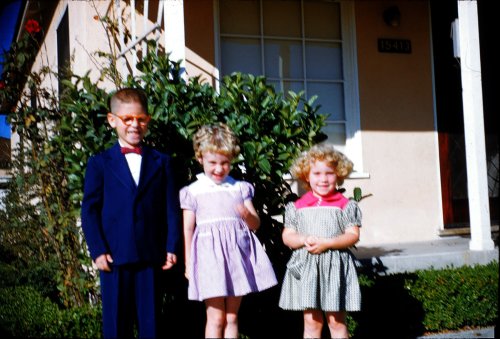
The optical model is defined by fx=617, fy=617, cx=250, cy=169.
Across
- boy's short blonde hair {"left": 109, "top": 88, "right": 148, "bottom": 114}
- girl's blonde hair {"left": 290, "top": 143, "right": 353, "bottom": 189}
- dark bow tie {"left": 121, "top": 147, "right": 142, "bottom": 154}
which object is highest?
boy's short blonde hair {"left": 109, "top": 88, "right": 148, "bottom": 114}

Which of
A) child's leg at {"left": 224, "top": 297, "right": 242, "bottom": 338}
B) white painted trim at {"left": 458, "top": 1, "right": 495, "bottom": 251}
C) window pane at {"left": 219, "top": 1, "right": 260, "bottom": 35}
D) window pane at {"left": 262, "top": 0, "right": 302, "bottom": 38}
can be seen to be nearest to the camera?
child's leg at {"left": 224, "top": 297, "right": 242, "bottom": 338}

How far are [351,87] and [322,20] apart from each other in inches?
36.5

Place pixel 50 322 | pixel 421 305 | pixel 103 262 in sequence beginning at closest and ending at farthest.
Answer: pixel 103 262 → pixel 50 322 → pixel 421 305

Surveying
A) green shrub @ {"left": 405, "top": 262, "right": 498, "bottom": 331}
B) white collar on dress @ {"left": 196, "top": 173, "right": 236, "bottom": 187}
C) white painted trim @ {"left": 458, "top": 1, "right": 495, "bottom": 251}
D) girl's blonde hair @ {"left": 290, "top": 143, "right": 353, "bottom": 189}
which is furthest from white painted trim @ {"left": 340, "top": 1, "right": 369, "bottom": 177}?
white collar on dress @ {"left": 196, "top": 173, "right": 236, "bottom": 187}

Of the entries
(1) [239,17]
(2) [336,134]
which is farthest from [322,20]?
(2) [336,134]

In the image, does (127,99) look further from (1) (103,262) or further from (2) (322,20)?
(2) (322,20)

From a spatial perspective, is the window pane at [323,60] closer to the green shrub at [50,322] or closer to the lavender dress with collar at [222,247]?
the lavender dress with collar at [222,247]

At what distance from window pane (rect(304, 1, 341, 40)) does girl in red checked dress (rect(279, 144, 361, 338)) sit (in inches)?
163

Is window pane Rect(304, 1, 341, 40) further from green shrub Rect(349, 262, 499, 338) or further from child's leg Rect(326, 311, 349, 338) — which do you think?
child's leg Rect(326, 311, 349, 338)

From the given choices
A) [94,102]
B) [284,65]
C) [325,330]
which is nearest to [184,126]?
[94,102]

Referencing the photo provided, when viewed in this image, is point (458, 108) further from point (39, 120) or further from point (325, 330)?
point (39, 120)

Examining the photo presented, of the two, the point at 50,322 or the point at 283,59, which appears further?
the point at 283,59

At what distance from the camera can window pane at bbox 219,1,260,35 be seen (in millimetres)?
7348

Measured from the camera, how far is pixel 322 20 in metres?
7.85
